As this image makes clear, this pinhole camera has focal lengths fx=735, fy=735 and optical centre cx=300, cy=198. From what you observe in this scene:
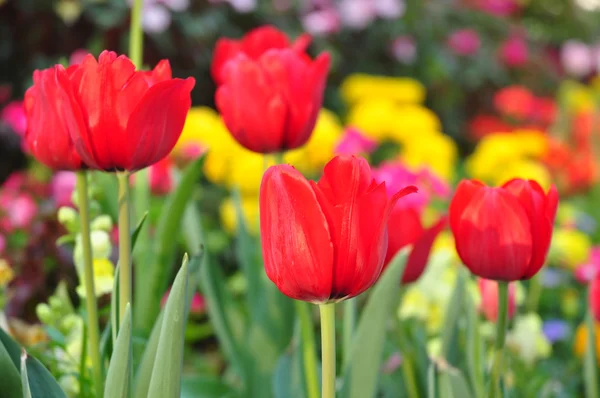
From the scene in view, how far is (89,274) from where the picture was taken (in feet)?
2.32

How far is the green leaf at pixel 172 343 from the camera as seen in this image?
0.58m

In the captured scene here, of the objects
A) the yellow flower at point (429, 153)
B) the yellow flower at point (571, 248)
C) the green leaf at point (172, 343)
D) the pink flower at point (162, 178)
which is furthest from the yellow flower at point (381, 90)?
the green leaf at point (172, 343)

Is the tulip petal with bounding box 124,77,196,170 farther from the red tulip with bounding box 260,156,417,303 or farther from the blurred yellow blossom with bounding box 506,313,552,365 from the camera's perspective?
the blurred yellow blossom with bounding box 506,313,552,365

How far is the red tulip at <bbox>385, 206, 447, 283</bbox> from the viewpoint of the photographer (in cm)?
92

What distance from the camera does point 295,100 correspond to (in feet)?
3.01

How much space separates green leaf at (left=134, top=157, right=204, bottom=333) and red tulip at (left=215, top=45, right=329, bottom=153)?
17 centimetres

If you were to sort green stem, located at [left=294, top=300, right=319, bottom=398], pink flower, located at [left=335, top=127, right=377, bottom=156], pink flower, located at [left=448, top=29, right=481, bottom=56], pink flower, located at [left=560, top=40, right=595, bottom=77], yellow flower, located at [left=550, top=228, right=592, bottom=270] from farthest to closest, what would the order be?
pink flower, located at [left=560, top=40, right=595, bottom=77], pink flower, located at [left=448, top=29, right=481, bottom=56], yellow flower, located at [left=550, top=228, right=592, bottom=270], pink flower, located at [left=335, top=127, right=377, bottom=156], green stem, located at [left=294, top=300, right=319, bottom=398]

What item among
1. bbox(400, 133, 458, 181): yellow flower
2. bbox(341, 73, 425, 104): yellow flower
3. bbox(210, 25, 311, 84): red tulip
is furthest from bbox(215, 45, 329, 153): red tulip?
bbox(341, 73, 425, 104): yellow flower

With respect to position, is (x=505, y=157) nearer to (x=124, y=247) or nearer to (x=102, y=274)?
(x=102, y=274)

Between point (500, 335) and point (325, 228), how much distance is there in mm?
270

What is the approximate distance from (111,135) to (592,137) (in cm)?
345

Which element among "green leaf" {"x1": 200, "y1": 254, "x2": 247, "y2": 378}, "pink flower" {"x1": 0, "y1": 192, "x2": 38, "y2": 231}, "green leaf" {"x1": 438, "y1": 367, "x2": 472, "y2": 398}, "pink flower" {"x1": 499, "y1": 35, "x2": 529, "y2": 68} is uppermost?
"green leaf" {"x1": 438, "y1": 367, "x2": 472, "y2": 398}

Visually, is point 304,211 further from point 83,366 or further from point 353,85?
point 353,85

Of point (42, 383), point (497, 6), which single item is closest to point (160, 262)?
point (42, 383)
